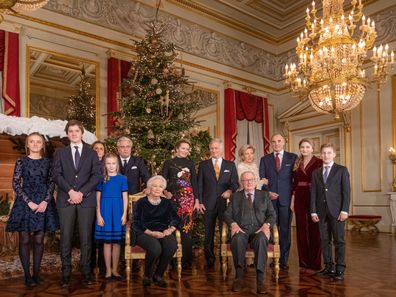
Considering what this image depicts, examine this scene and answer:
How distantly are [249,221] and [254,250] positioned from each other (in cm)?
28

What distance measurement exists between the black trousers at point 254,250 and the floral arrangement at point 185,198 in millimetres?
Answer: 834

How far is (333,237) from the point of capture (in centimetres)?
360

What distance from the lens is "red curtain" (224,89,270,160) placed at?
9278mm

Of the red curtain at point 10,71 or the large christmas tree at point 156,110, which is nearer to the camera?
the large christmas tree at point 156,110

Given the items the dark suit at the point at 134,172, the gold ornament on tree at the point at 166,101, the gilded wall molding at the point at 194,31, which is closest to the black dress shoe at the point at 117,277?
the dark suit at the point at 134,172

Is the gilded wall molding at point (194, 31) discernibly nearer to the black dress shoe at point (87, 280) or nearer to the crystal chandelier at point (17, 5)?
the crystal chandelier at point (17, 5)

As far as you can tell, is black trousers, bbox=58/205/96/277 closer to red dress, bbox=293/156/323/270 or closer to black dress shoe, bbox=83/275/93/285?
black dress shoe, bbox=83/275/93/285

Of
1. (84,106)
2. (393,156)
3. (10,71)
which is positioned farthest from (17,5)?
A: (393,156)

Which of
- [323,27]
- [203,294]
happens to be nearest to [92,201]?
[203,294]

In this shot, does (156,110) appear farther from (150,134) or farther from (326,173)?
(326,173)

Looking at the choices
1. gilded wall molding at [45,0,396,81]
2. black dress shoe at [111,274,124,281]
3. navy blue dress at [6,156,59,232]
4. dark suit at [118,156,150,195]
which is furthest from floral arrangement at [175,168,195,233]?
gilded wall molding at [45,0,396,81]

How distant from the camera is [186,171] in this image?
410 cm

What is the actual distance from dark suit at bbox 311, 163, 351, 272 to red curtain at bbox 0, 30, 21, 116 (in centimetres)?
493

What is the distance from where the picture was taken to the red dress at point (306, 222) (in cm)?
398
